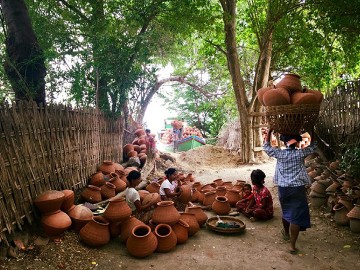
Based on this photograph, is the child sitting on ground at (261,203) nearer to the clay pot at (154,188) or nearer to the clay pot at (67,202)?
the clay pot at (154,188)

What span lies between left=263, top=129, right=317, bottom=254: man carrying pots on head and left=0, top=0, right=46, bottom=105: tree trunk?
4.94 m

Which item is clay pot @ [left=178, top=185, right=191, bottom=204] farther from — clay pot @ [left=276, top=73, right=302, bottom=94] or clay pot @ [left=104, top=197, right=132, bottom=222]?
clay pot @ [left=276, top=73, right=302, bottom=94]

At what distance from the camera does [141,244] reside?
3.52 meters

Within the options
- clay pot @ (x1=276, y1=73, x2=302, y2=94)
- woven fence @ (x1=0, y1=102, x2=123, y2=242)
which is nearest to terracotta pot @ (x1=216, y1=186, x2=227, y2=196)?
woven fence @ (x1=0, y1=102, x2=123, y2=242)

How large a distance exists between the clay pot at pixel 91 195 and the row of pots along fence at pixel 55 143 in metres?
0.25

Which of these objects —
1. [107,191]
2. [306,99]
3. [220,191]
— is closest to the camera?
[306,99]

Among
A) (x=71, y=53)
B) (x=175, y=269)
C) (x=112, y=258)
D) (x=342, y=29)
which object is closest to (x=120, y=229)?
(x=112, y=258)

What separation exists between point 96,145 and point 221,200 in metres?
3.15

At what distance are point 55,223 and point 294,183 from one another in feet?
10.4

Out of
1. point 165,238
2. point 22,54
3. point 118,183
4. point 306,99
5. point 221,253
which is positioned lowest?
point 221,253

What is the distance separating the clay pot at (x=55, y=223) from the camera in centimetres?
363

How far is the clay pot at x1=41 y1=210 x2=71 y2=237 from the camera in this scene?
3633 millimetres

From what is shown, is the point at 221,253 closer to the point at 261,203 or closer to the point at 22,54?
the point at 261,203

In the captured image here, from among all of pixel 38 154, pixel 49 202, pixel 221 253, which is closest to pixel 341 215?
pixel 221 253
